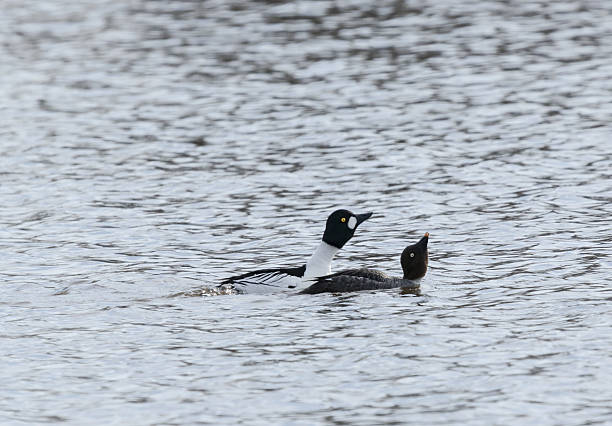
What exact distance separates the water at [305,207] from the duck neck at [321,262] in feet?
2.05

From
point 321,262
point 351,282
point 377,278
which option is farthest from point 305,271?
point 377,278

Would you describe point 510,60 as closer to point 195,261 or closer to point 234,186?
point 234,186

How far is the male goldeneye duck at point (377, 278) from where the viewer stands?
59.5 ft

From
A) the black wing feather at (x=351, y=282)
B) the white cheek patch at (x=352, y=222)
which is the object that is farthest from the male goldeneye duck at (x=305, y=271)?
the black wing feather at (x=351, y=282)

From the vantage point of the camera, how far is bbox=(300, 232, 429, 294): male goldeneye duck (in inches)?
714

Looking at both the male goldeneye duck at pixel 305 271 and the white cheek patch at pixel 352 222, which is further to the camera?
the white cheek patch at pixel 352 222

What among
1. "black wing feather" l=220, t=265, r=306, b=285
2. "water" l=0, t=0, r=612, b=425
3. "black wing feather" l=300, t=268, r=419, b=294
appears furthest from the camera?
"black wing feather" l=300, t=268, r=419, b=294

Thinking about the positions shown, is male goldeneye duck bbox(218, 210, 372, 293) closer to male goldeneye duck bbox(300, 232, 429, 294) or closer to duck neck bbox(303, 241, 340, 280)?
duck neck bbox(303, 241, 340, 280)

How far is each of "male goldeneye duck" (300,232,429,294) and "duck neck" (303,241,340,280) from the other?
0.57 feet

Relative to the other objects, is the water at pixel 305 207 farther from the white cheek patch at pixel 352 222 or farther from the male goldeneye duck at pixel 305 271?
the white cheek patch at pixel 352 222

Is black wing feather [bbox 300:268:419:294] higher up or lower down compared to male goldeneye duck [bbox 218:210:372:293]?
lower down

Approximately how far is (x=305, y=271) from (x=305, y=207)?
16.7 feet

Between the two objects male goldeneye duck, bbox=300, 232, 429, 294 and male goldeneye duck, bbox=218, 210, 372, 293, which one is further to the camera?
male goldeneye duck, bbox=300, 232, 429, 294

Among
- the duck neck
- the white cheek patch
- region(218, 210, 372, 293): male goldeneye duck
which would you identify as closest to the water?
region(218, 210, 372, 293): male goldeneye duck
